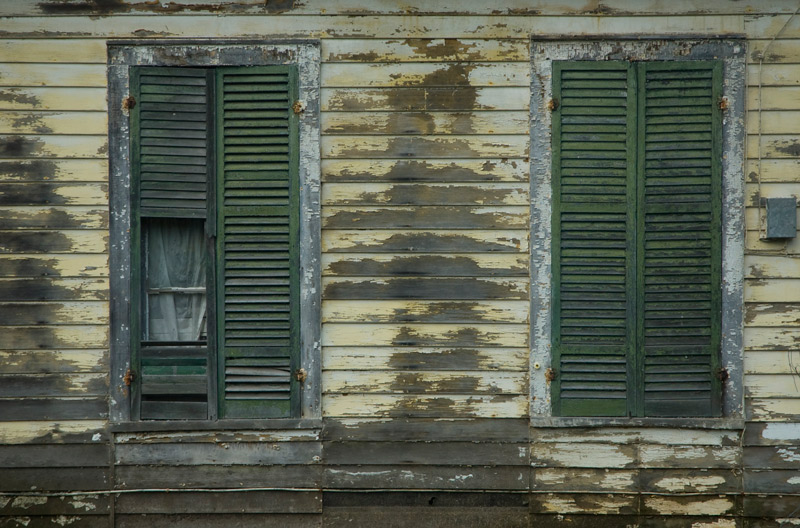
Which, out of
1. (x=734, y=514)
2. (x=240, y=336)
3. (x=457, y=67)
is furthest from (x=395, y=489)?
(x=457, y=67)

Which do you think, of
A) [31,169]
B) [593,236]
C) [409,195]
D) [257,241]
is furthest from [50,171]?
[593,236]

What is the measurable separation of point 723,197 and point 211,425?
3.29 m

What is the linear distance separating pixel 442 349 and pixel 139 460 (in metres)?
1.91

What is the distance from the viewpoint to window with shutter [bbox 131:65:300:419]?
459 centimetres

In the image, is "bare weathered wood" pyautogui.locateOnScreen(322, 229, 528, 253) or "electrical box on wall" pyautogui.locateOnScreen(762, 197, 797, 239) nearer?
"electrical box on wall" pyautogui.locateOnScreen(762, 197, 797, 239)

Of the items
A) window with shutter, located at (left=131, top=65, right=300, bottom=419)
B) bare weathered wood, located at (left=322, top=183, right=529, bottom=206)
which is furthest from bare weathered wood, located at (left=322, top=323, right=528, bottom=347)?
bare weathered wood, located at (left=322, top=183, right=529, bottom=206)

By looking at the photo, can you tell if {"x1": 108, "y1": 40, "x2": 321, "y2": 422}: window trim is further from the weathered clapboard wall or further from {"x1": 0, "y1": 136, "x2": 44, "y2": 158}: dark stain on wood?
{"x1": 0, "y1": 136, "x2": 44, "y2": 158}: dark stain on wood

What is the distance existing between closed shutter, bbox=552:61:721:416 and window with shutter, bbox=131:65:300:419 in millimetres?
1609

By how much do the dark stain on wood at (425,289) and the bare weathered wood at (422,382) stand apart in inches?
17.8

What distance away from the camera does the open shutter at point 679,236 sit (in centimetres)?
456

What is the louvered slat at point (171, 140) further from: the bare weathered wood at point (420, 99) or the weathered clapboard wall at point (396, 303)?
the bare weathered wood at point (420, 99)

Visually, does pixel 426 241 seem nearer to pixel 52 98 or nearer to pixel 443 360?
pixel 443 360

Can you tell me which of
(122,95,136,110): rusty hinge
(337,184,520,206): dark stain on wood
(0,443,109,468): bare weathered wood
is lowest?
(0,443,109,468): bare weathered wood

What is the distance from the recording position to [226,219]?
4.62m
